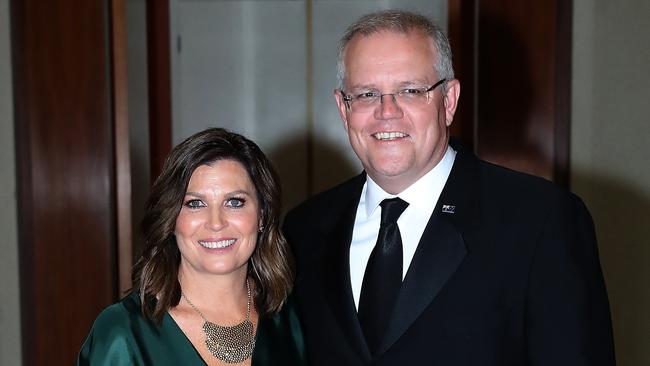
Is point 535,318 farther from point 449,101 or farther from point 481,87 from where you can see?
point 481,87

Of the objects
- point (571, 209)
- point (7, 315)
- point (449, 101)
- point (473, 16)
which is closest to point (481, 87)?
point (473, 16)

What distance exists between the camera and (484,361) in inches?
79.0

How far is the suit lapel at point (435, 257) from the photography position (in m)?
2.05

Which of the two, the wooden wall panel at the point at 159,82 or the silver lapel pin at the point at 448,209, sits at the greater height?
the wooden wall panel at the point at 159,82

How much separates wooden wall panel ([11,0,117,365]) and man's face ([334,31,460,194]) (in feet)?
5.36

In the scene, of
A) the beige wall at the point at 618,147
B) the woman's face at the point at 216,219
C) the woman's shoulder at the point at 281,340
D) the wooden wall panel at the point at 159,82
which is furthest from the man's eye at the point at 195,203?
the wooden wall panel at the point at 159,82

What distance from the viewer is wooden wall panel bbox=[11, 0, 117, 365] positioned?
340 cm

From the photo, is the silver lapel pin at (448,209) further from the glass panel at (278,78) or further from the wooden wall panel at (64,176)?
the glass panel at (278,78)

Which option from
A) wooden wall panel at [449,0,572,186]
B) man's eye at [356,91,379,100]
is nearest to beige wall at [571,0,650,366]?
wooden wall panel at [449,0,572,186]

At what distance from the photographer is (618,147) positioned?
325 cm

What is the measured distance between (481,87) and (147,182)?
1.50 m

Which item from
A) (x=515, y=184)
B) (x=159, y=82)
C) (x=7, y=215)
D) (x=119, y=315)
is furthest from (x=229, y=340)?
(x=159, y=82)

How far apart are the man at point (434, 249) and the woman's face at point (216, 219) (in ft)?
0.82

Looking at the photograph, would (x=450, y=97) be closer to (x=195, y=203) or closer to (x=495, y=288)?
(x=495, y=288)
